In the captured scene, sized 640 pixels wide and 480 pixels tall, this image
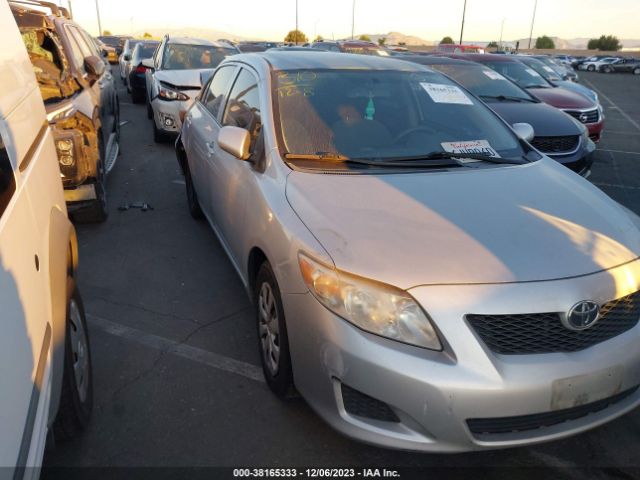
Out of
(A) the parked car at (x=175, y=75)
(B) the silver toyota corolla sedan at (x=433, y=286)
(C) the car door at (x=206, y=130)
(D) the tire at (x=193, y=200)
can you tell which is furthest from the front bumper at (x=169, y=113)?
(B) the silver toyota corolla sedan at (x=433, y=286)

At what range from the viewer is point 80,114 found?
15.4ft

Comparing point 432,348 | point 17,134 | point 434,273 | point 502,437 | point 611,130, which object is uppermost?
point 17,134

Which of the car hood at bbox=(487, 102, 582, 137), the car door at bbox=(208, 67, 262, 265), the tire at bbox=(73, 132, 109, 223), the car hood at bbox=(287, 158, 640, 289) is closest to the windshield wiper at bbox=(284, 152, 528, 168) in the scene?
the car hood at bbox=(287, 158, 640, 289)

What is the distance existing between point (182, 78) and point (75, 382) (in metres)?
6.78

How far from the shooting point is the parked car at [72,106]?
4.37 metres

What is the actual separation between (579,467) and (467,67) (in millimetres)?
6797

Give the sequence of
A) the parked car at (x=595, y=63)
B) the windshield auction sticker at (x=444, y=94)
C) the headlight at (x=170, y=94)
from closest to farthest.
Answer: the windshield auction sticker at (x=444, y=94)
the headlight at (x=170, y=94)
the parked car at (x=595, y=63)

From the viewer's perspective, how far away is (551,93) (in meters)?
9.05

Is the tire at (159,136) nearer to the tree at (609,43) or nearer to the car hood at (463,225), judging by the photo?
the car hood at (463,225)

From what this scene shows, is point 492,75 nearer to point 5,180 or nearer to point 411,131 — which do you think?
point 411,131

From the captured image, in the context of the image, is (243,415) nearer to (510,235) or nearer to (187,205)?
(510,235)

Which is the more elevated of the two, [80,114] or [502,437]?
[80,114]

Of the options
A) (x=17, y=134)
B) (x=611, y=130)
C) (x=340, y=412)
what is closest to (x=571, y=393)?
(x=340, y=412)

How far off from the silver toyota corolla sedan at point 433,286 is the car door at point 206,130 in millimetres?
1039
